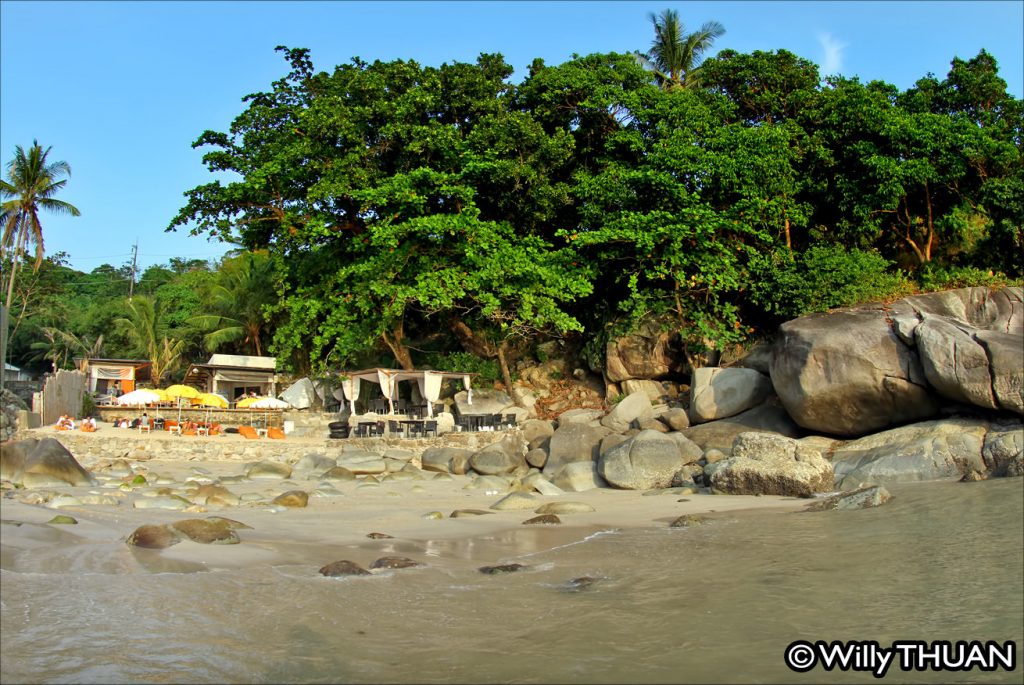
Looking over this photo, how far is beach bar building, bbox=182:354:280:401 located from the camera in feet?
99.1

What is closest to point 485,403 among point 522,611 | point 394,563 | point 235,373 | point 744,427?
point 744,427

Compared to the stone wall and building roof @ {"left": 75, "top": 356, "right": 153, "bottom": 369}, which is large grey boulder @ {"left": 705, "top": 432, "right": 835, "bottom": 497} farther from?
building roof @ {"left": 75, "top": 356, "right": 153, "bottom": 369}

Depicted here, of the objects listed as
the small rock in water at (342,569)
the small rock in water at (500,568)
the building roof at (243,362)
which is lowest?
the small rock in water at (500,568)

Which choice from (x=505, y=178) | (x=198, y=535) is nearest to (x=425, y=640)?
(x=198, y=535)

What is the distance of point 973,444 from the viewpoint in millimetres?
14234

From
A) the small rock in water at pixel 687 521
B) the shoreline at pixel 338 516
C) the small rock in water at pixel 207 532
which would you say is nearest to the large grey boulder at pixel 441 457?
the shoreline at pixel 338 516

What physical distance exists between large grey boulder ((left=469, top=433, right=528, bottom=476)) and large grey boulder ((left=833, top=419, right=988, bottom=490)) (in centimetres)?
729

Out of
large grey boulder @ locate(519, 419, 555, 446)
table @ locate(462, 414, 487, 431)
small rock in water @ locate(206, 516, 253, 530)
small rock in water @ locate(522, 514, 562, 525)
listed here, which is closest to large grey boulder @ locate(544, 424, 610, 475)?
large grey boulder @ locate(519, 419, 555, 446)

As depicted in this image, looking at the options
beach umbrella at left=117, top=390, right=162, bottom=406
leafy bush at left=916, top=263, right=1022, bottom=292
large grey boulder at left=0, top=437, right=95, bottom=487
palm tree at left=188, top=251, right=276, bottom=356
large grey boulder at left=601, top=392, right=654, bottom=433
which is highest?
palm tree at left=188, top=251, right=276, bottom=356

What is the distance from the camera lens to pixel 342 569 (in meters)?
7.27

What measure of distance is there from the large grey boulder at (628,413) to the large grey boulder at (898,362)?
382 cm

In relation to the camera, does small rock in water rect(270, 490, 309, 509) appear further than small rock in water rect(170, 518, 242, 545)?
Yes

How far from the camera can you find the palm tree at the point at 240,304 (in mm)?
32625

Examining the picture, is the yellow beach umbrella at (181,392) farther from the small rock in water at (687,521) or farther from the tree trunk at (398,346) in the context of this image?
the small rock in water at (687,521)
